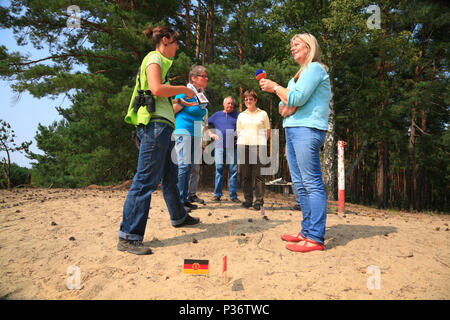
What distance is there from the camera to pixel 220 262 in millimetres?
2643

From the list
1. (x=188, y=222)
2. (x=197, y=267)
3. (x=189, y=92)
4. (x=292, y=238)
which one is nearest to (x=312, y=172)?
(x=292, y=238)

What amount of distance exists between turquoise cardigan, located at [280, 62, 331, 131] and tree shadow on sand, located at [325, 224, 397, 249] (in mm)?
1250

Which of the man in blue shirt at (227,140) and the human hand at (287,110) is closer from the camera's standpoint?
the human hand at (287,110)

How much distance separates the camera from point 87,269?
2.56 meters

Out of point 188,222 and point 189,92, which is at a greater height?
point 189,92

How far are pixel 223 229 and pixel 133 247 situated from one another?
1.16m

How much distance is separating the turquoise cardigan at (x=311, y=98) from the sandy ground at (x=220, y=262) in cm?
125

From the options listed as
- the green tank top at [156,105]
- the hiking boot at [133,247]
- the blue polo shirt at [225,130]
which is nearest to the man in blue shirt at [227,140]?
the blue polo shirt at [225,130]

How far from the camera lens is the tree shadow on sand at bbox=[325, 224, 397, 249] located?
3107 millimetres

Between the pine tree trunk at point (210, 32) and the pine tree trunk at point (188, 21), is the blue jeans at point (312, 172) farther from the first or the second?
the pine tree trunk at point (188, 21)

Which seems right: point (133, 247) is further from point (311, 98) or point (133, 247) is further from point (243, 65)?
point (243, 65)

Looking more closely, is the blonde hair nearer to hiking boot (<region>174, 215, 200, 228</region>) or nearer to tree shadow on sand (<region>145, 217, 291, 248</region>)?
tree shadow on sand (<region>145, 217, 291, 248</region>)

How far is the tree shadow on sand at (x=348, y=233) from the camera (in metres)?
3.11
